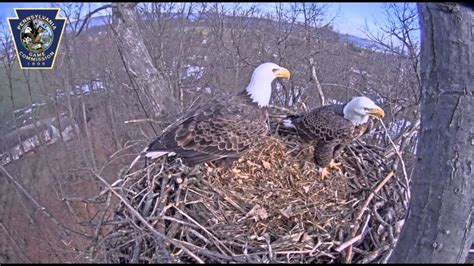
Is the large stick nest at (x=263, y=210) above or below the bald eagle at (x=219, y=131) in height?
below

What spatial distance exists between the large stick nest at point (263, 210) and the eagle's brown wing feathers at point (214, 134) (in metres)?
0.08

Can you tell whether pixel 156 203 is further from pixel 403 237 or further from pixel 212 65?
pixel 212 65

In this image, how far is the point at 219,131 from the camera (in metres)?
2.46

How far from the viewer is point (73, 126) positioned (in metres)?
5.48

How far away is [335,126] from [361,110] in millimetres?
168

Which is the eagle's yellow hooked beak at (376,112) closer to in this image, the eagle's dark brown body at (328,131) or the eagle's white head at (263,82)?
the eagle's dark brown body at (328,131)

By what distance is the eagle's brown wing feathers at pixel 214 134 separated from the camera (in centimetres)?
237

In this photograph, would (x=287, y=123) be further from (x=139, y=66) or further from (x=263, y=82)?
(x=139, y=66)

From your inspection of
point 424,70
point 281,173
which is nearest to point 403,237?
point 424,70

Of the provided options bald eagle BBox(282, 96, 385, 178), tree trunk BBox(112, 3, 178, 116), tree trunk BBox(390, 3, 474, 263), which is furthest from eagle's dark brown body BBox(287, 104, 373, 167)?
tree trunk BBox(390, 3, 474, 263)

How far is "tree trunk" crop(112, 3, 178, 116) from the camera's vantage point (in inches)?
117

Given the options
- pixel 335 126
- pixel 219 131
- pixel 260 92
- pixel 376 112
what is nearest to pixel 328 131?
pixel 335 126
